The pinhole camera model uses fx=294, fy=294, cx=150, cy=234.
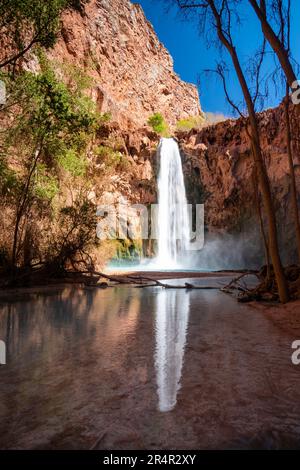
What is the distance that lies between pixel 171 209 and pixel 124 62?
2202cm

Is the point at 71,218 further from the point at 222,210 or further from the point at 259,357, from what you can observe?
the point at 222,210

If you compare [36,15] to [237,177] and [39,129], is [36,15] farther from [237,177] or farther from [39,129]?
[237,177]

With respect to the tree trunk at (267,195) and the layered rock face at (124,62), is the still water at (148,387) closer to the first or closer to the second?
the tree trunk at (267,195)

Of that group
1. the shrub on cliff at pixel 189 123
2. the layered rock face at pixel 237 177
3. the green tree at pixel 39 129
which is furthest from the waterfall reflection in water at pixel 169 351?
the shrub on cliff at pixel 189 123

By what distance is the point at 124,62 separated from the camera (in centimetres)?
3778

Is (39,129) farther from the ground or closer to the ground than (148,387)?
farther from the ground

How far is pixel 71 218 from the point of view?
41.8 feet

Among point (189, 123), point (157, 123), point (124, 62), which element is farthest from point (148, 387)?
point (189, 123)

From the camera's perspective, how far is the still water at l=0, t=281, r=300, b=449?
1.42m

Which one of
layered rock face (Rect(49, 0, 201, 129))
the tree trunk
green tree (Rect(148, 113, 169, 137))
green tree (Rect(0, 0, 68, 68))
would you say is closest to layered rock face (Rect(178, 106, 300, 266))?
green tree (Rect(148, 113, 169, 137))

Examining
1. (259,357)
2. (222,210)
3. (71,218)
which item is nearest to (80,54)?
(222,210)

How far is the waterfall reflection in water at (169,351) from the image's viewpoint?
1.90 metres

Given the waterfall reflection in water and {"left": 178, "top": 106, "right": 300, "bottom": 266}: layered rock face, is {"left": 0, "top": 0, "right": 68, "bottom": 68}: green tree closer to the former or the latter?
the waterfall reflection in water

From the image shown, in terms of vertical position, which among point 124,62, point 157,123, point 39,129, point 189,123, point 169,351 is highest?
point 124,62
